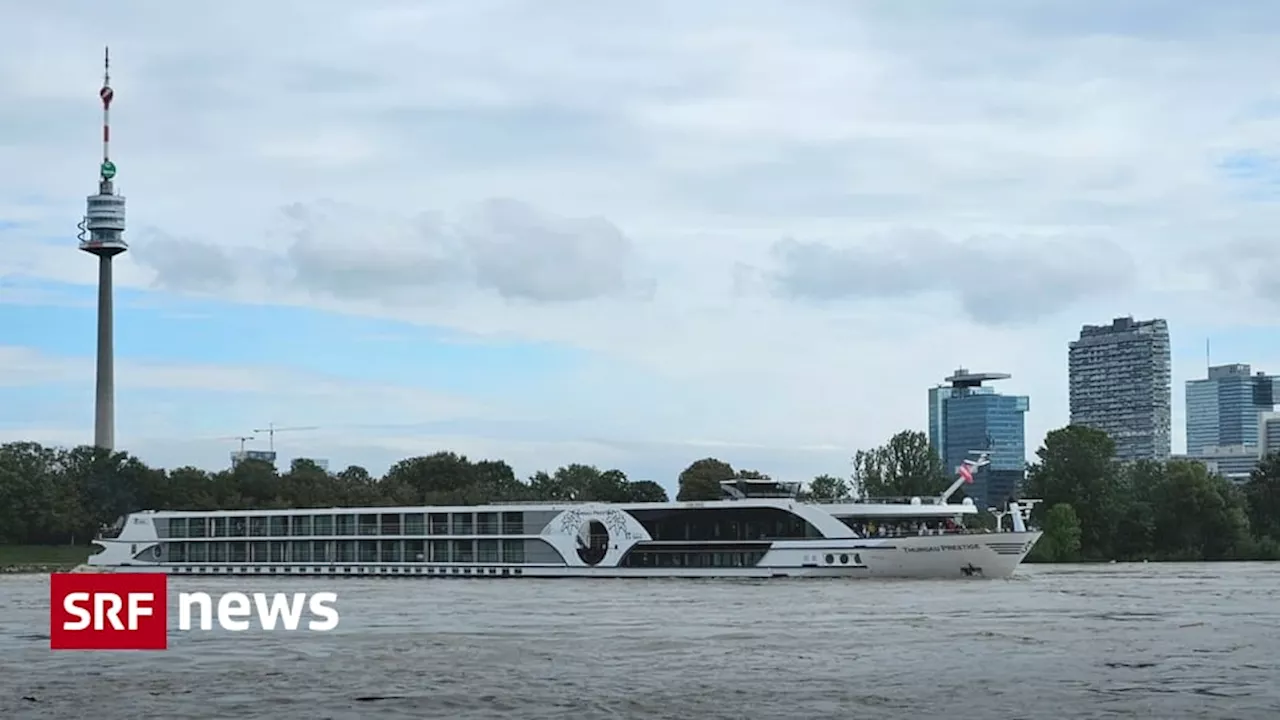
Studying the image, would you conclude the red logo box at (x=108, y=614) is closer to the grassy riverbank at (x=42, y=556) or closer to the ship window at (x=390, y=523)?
the ship window at (x=390, y=523)

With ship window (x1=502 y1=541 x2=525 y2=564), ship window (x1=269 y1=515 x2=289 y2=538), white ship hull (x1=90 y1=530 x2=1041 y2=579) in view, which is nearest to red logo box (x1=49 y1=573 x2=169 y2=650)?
white ship hull (x1=90 y1=530 x2=1041 y2=579)

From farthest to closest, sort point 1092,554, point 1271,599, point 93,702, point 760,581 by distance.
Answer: point 1092,554
point 760,581
point 1271,599
point 93,702

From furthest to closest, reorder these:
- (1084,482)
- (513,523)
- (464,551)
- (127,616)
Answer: (1084,482) < (464,551) < (513,523) < (127,616)

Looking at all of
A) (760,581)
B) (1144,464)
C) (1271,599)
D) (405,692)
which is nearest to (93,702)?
(405,692)

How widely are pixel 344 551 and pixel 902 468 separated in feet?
207

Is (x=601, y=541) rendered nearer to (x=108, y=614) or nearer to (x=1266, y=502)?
(x=108, y=614)

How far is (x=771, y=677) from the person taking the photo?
38.0m

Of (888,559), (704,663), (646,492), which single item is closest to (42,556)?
(646,492)

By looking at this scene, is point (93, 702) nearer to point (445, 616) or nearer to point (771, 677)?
point (771, 677)

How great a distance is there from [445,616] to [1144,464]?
97915mm

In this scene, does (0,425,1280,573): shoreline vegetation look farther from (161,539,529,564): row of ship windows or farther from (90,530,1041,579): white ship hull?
(90,530,1041,579): white ship hull

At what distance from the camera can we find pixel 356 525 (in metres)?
105

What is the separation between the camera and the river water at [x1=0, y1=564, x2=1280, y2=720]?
32906 millimetres

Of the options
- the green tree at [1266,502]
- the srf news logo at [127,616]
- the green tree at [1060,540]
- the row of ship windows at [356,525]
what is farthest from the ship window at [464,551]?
the green tree at [1266,502]
